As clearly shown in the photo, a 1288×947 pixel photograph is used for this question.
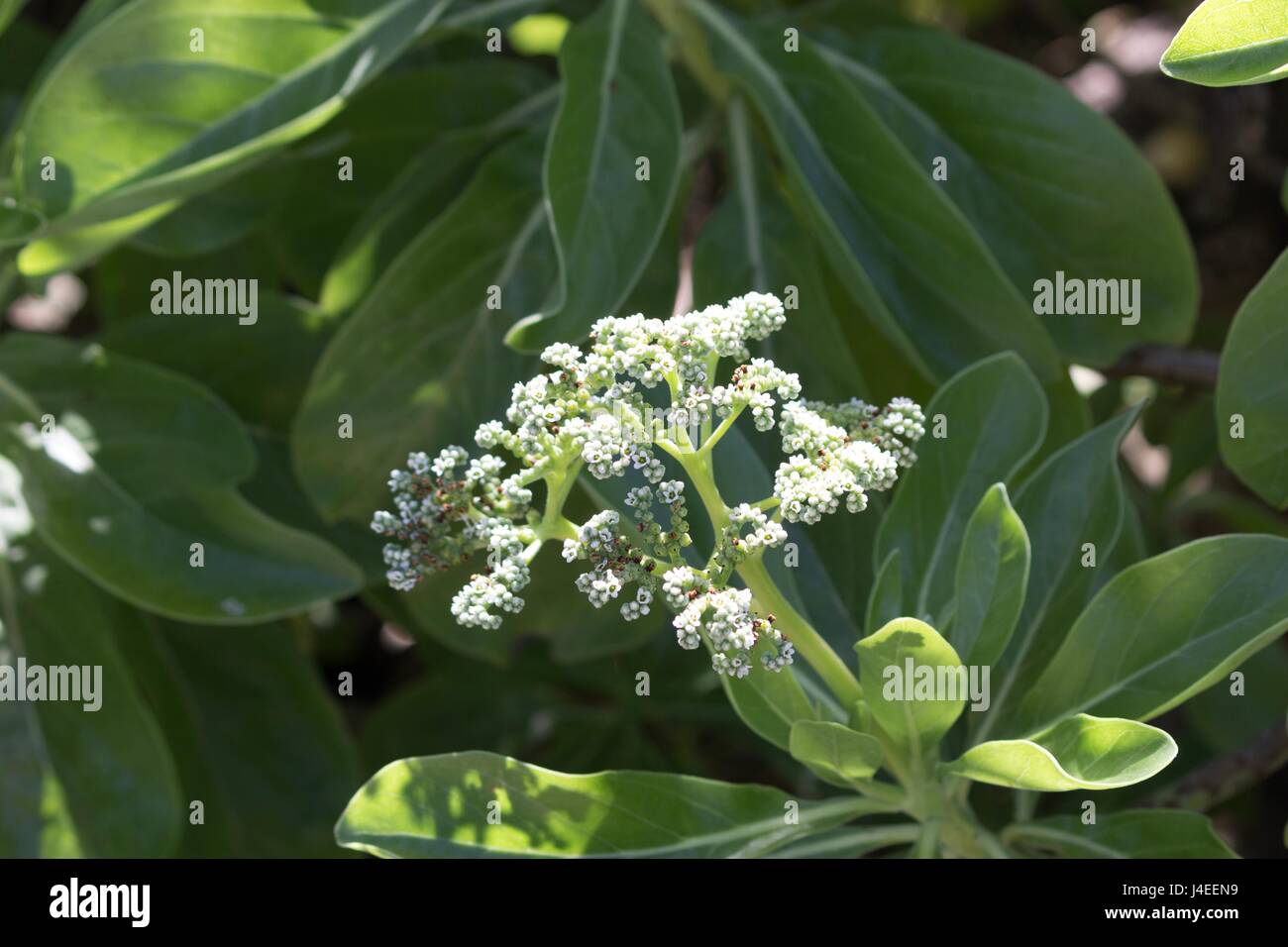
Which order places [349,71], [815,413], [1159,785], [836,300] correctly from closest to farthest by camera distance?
1. [815,413]
2. [349,71]
3. [836,300]
4. [1159,785]

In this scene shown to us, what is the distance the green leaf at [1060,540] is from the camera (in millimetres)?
1394

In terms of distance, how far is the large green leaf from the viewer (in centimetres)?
156

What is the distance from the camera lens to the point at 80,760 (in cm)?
176

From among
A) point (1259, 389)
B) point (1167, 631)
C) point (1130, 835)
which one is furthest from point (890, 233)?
point (1130, 835)

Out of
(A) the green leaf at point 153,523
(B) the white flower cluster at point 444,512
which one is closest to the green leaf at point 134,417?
(A) the green leaf at point 153,523

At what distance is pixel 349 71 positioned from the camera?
1.62m

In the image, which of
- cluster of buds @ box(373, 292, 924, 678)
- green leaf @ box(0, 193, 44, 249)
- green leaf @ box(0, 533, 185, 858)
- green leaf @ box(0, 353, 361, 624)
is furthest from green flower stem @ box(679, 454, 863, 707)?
green leaf @ box(0, 533, 185, 858)

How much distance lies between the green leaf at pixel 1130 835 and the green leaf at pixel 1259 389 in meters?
0.34

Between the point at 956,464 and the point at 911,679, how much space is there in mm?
335

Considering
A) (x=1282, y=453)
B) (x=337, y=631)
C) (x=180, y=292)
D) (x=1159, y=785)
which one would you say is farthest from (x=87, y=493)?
(x=1159, y=785)

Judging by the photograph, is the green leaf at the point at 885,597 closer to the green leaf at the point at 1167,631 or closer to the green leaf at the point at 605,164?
the green leaf at the point at 1167,631

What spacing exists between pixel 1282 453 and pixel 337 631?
1.85m

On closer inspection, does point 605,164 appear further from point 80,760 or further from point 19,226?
→ point 80,760

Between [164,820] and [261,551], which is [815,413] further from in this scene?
[164,820]
